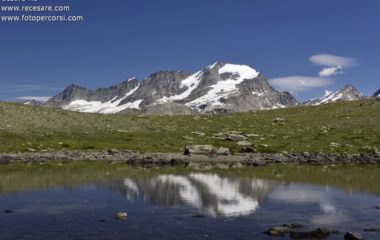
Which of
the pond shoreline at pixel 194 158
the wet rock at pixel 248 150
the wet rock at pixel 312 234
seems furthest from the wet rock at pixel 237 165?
the wet rock at pixel 312 234

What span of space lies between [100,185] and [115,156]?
28206 mm

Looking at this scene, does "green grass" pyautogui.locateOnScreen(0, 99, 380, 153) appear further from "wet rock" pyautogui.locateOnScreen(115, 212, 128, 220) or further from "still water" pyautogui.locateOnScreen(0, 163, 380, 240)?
"wet rock" pyautogui.locateOnScreen(115, 212, 128, 220)

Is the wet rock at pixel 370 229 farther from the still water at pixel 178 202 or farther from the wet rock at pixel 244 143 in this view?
the wet rock at pixel 244 143

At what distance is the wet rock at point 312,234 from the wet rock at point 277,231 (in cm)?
53

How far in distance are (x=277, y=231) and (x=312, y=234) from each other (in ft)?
6.32

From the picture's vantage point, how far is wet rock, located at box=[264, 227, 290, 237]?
2797 cm

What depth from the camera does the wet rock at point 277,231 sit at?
91.8 feet

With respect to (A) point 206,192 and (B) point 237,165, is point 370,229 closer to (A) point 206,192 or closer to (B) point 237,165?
(A) point 206,192

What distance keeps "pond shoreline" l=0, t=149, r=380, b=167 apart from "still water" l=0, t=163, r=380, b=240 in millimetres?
9279

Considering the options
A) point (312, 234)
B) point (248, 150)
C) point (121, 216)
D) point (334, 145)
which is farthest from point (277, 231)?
point (334, 145)

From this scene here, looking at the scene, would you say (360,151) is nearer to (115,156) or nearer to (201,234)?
(115,156)

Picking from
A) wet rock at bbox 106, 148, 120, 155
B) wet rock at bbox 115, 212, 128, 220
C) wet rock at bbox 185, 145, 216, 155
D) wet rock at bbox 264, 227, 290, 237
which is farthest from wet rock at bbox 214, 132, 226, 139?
wet rock at bbox 264, 227, 290, 237

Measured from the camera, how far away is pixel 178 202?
126 feet

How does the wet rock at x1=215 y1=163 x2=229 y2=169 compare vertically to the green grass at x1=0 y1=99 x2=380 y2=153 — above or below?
below
